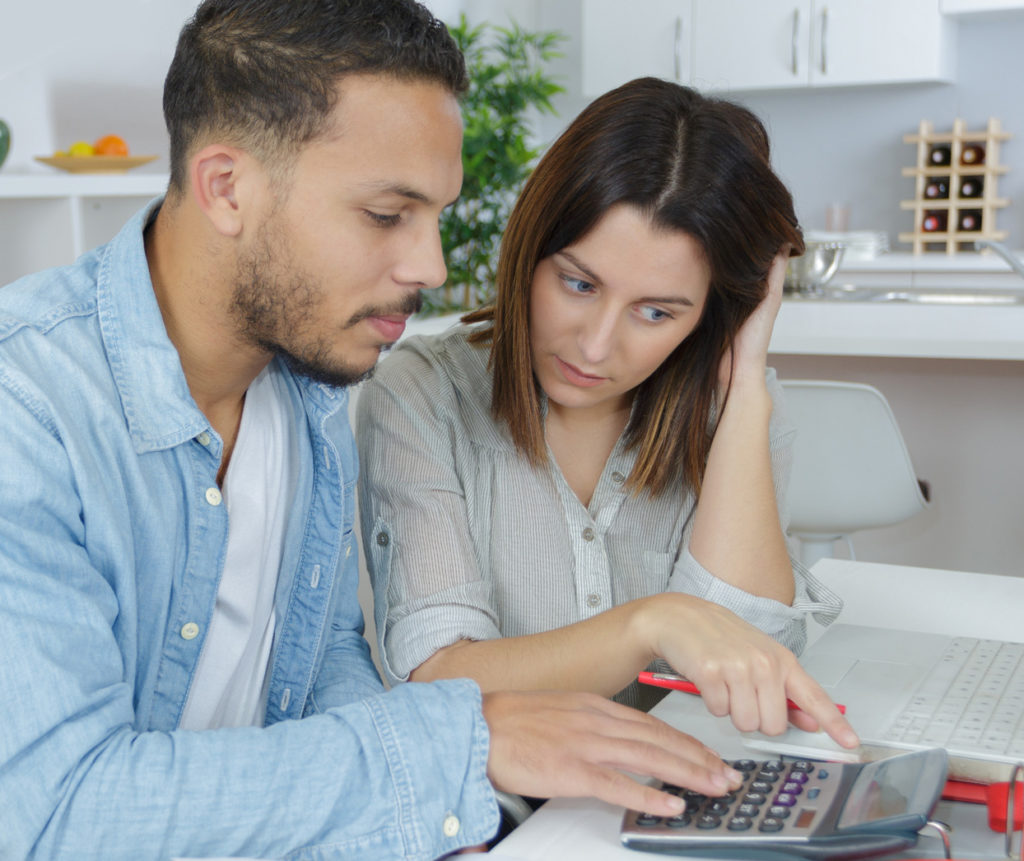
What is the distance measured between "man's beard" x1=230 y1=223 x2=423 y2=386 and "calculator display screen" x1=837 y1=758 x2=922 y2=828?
51cm

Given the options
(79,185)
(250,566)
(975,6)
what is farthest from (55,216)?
(975,6)

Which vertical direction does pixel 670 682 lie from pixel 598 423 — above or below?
below

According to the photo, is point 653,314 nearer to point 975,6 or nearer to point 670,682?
point 670,682

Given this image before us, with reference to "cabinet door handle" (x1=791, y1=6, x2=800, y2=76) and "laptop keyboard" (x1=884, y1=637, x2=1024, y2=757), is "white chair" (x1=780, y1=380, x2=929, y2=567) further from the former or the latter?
"cabinet door handle" (x1=791, y1=6, x2=800, y2=76)

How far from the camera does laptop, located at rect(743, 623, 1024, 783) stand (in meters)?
0.81

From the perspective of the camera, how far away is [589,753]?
77 centimetres

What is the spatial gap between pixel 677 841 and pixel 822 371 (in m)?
2.04

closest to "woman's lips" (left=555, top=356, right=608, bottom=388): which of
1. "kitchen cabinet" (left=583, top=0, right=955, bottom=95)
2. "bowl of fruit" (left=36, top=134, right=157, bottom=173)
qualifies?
"bowl of fruit" (left=36, top=134, right=157, bottom=173)

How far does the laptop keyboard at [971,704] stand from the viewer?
0.82 meters

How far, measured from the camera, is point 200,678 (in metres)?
1.03

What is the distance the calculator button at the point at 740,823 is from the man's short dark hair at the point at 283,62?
22.9 inches

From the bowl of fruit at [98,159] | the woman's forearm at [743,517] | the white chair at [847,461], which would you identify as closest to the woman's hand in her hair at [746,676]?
the woman's forearm at [743,517]

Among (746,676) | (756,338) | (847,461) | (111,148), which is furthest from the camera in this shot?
(111,148)

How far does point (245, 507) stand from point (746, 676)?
0.47 meters
